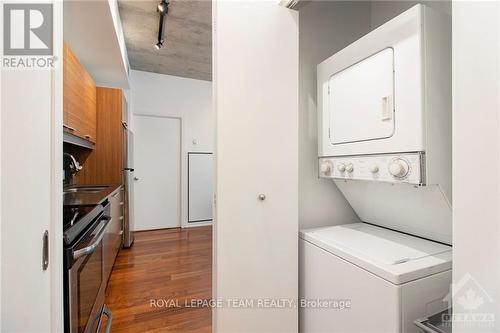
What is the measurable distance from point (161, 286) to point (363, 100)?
226cm

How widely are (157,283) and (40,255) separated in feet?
6.32

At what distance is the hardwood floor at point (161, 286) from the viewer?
172 cm

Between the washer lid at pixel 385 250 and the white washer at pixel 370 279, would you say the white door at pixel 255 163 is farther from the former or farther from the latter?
the washer lid at pixel 385 250

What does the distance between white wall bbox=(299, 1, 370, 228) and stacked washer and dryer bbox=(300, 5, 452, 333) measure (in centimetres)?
16

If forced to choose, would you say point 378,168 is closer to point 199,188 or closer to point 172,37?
point 172,37

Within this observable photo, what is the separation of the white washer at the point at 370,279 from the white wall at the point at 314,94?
0.22 metres

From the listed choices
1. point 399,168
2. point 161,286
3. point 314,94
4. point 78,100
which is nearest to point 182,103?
point 78,100

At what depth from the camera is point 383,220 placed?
4.78 feet

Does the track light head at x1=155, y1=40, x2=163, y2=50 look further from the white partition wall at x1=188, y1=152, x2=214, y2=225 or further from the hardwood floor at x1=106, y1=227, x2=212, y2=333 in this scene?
the hardwood floor at x1=106, y1=227, x2=212, y2=333

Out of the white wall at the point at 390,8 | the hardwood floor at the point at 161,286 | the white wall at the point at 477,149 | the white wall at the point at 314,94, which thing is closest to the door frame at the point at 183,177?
the hardwood floor at the point at 161,286

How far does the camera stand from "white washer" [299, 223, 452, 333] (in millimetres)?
904

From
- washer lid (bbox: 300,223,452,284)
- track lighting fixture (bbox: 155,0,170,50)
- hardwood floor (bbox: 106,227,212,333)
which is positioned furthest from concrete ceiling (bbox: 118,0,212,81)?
hardwood floor (bbox: 106,227,212,333)

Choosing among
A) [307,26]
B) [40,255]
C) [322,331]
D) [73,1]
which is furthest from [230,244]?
[73,1]

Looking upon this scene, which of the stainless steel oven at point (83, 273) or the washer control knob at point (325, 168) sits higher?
the washer control knob at point (325, 168)
